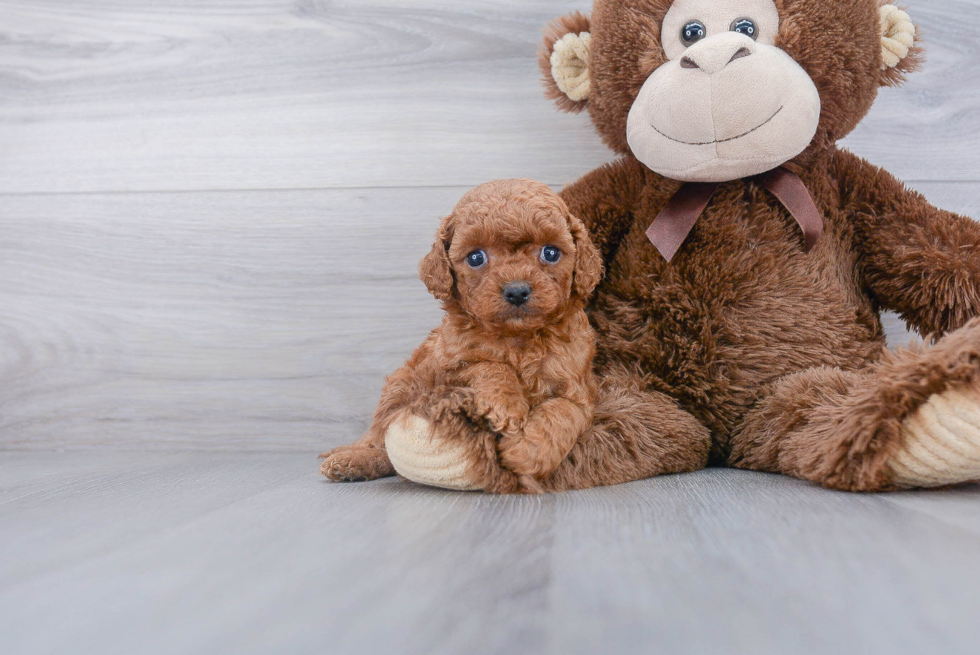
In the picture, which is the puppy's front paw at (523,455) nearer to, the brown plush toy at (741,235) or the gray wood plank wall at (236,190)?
the brown plush toy at (741,235)

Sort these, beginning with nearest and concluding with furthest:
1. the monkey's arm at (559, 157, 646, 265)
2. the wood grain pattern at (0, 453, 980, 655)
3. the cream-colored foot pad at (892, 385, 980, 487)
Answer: the wood grain pattern at (0, 453, 980, 655), the cream-colored foot pad at (892, 385, 980, 487), the monkey's arm at (559, 157, 646, 265)

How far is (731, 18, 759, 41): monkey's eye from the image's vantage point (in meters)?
0.84

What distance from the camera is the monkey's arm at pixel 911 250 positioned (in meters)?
0.82

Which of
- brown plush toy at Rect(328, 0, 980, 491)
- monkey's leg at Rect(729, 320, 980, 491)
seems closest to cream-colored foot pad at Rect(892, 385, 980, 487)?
monkey's leg at Rect(729, 320, 980, 491)

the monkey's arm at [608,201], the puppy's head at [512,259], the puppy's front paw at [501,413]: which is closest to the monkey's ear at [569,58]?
the monkey's arm at [608,201]

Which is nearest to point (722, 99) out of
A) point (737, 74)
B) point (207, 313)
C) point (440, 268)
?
point (737, 74)

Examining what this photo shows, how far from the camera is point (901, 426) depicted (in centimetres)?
62

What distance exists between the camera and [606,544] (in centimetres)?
53

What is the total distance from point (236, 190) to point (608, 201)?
649mm

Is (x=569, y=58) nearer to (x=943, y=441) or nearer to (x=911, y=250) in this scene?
(x=911, y=250)

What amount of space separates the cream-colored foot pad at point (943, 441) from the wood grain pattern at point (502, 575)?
0.02 m

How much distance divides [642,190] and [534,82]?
13.5 inches

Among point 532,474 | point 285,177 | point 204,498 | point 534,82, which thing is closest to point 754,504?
point 532,474

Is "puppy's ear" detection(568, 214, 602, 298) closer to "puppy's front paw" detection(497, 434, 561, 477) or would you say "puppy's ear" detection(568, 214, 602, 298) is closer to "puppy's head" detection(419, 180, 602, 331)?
"puppy's head" detection(419, 180, 602, 331)
